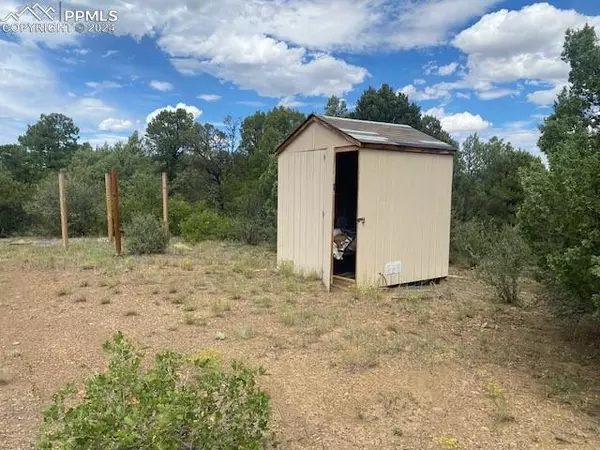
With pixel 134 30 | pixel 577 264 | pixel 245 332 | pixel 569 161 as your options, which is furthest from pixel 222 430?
pixel 134 30

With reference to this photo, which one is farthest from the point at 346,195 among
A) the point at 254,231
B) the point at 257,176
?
the point at 257,176

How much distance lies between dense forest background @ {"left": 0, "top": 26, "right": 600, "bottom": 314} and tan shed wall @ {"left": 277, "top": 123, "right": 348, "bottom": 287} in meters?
2.10

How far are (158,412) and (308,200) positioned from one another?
16.2 ft

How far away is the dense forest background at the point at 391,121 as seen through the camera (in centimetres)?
313

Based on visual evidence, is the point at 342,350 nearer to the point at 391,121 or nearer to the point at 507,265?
the point at 507,265

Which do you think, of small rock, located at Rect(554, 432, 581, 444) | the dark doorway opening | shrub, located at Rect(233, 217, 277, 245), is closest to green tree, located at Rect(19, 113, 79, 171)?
shrub, located at Rect(233, 217, 277, 245)

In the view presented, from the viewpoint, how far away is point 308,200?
6422 mm

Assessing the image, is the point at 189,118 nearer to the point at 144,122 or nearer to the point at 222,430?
the point at 144,122

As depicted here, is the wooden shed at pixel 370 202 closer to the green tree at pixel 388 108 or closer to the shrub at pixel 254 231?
the shrub at pixel 254 231

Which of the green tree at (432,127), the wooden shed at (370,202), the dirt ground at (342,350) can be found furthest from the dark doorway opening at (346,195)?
the green tree at (432,127)

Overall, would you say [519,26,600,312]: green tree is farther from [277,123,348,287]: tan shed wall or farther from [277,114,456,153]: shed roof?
[277,123,348,287]: tan shed wall

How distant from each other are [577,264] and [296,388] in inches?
80.0

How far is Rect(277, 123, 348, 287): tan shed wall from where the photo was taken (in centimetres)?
607

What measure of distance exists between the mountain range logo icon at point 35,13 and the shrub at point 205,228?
19.1ft
